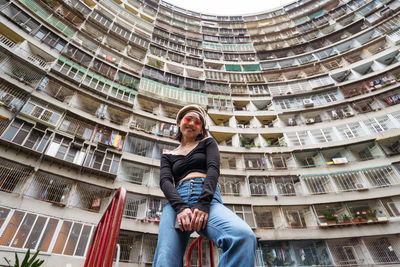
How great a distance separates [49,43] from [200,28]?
25.3 meters

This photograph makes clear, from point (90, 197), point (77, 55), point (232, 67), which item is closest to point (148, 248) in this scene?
point (90, 197)

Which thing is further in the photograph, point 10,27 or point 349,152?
point 349,152

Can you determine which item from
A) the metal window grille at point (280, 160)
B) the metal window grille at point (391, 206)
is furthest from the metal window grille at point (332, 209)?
the metal window grille at point (280, 160)

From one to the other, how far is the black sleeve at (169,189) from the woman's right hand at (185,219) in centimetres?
6

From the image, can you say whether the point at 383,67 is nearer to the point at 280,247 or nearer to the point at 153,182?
the point at 280,247

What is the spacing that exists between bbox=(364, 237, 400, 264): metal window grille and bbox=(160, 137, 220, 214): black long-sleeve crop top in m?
18.6

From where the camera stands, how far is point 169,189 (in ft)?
6.23

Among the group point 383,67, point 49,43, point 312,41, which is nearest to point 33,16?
point 49,43

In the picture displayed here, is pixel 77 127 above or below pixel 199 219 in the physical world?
above

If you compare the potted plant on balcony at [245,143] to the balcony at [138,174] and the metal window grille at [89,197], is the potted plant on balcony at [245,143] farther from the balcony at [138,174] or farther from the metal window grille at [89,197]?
the metal window grille at [89,197]

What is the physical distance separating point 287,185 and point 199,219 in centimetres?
1878

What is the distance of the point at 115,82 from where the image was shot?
63.4ft

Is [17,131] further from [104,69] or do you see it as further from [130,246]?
[130,246]

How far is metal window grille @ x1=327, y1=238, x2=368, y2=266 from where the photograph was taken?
13867 mm
